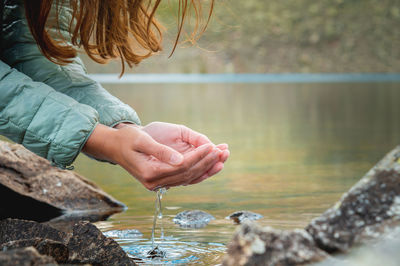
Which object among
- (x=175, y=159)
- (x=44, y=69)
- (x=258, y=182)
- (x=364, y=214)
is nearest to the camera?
(x=364, y=214)

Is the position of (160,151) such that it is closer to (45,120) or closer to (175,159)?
(175,159)

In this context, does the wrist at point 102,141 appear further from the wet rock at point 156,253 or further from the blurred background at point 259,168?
the wet rock at point 156,253

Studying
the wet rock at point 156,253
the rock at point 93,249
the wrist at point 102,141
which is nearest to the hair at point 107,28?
the wrist at point 102,141

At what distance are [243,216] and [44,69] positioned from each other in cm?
127

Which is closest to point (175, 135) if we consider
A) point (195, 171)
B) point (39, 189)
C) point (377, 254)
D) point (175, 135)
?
point (175, 135)

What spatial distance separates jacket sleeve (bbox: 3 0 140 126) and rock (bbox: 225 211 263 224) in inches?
41.2

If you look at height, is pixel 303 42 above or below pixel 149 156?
above

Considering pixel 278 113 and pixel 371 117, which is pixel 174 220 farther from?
pixel 278 113

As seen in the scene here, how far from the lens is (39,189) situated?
349 cm

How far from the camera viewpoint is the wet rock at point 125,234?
2.86 meters

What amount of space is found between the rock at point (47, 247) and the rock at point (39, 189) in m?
1.11

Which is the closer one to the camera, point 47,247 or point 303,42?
point 47,247

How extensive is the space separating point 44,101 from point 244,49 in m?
58.9

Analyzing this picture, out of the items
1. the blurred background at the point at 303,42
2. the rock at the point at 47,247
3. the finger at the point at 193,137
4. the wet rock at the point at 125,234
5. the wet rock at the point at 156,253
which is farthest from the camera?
the blurred background at the point at 303,42
